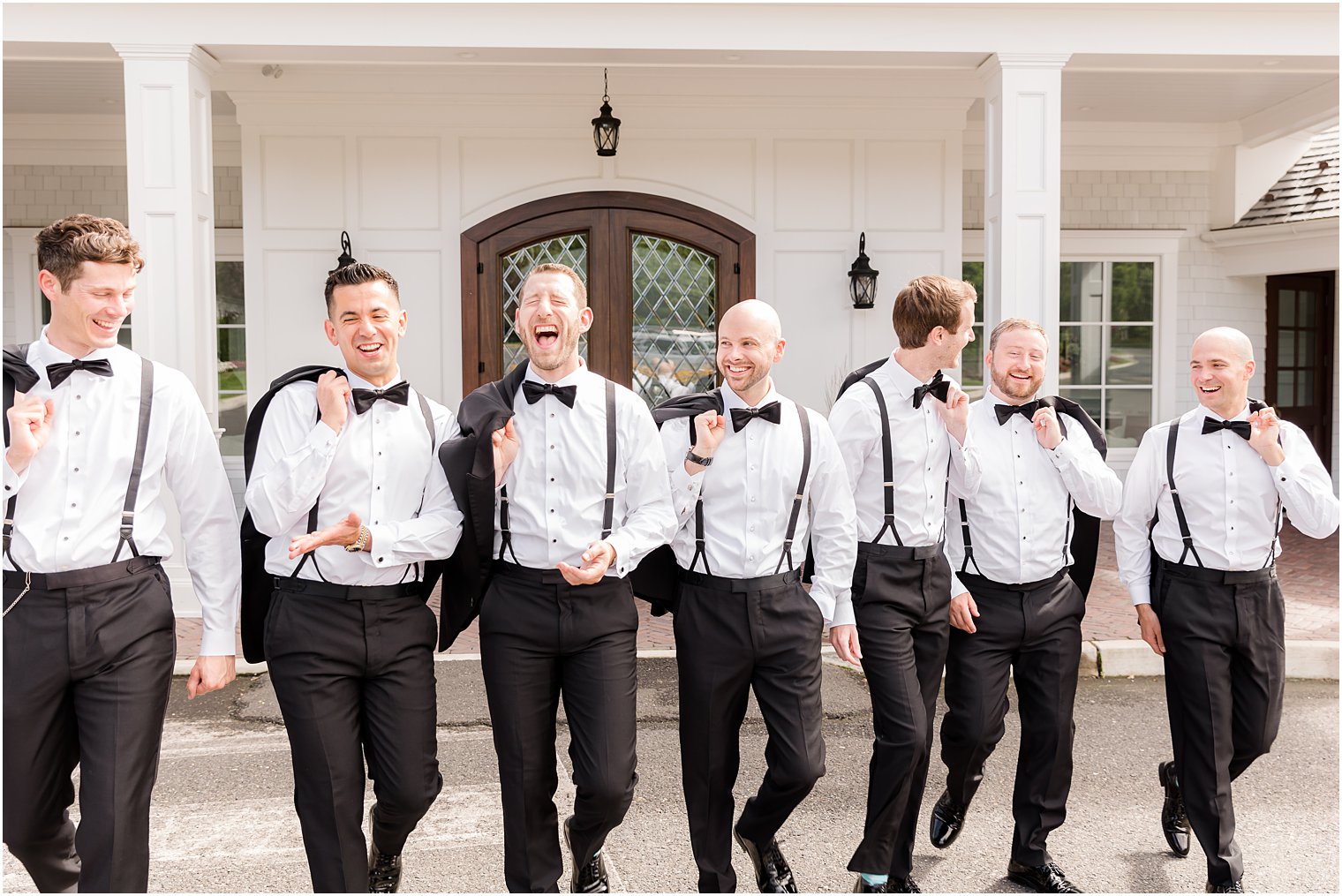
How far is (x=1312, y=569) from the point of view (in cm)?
952

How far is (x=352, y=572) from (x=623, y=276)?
6.86 m

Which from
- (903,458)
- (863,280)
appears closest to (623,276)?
(863,280)

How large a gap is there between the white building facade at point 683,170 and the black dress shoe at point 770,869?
15.3ft

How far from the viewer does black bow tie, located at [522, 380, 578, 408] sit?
3492 millimetres

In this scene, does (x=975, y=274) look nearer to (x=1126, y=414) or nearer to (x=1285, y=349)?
(x=1126, y=414)

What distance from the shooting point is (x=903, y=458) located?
3900mm

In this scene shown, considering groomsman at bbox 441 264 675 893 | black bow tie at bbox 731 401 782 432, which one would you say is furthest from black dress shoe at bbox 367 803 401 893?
black bow tie at bbox 731 401 782 432

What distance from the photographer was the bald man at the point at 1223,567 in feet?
12.8

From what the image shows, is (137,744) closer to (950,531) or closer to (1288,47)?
(950,531)

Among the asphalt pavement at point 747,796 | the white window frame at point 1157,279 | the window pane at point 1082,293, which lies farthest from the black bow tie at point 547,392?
the window pane at point 1082,293

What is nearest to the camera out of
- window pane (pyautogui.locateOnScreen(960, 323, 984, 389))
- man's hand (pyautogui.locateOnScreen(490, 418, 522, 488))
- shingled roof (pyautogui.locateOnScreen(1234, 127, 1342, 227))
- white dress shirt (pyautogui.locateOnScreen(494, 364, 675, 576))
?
man's hand (pyautogui.locateOnScreen(490, 418, 522, 488))

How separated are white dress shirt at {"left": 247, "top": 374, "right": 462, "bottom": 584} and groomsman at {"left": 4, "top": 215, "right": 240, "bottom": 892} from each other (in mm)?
287

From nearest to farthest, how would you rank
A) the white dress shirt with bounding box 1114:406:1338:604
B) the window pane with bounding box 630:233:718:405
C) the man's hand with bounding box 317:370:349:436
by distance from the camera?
the man's hand with bounding box 317:370:349:436 → the white dress shirt with bounding box 1114:406:1338:604 → the window pane with bounding box 630:233:718:405

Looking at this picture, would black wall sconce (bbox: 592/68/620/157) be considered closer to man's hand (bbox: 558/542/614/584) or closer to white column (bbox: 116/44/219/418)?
white column (bbox: 116/44/219/418)
